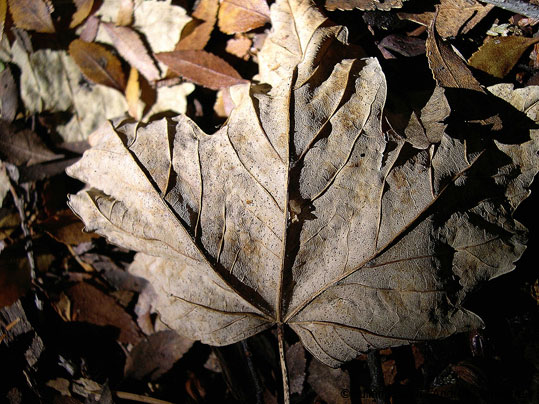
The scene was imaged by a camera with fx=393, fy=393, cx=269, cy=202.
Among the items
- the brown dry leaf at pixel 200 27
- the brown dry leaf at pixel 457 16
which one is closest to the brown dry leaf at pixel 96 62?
the brown dry leaf at pixel 200 27

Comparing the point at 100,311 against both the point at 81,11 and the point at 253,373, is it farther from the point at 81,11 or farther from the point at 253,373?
the point at 81,11

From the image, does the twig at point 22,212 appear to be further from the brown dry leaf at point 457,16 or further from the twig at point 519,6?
the twig at point 519,6

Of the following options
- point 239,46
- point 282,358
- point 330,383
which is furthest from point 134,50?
point 330,383

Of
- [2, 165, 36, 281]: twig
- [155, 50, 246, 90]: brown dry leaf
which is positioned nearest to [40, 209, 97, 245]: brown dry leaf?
[2, 165, 36, 281]: twig

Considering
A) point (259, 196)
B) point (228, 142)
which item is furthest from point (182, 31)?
point (259, 196)

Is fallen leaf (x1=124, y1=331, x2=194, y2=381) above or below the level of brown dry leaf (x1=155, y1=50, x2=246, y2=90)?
below

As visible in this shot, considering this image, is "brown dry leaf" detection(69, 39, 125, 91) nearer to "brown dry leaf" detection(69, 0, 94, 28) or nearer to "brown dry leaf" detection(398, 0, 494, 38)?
"brown dry leaf" detection(69, 0, 94, 28)
